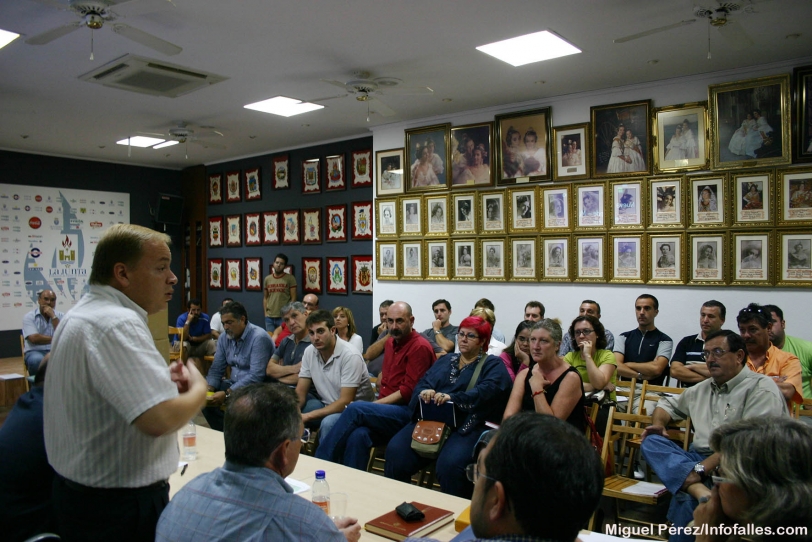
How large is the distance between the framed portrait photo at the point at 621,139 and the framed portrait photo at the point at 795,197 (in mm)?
1264

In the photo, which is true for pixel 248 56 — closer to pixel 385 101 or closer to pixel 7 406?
pixel 385 101

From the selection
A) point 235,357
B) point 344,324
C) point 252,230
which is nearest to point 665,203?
point 344,324

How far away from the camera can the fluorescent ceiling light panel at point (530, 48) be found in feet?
17.3

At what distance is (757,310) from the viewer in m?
4.92

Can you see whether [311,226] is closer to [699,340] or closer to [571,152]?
[571,152]

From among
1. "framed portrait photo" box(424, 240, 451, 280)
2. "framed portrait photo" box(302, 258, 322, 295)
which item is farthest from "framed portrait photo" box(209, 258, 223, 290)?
"framed portrait photo" box(424, 240, 451, 280)

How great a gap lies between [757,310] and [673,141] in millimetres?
2245

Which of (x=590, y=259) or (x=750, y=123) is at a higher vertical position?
(x=750, y=123)

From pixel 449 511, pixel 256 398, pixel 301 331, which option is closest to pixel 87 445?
pixel 256 398

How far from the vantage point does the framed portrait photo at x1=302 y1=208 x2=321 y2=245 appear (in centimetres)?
977

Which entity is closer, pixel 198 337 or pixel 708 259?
pixel 708 259

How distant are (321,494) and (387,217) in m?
6.63

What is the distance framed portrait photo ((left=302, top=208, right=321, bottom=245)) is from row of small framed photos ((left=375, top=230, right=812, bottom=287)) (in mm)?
1516

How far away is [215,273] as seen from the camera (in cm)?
1152
